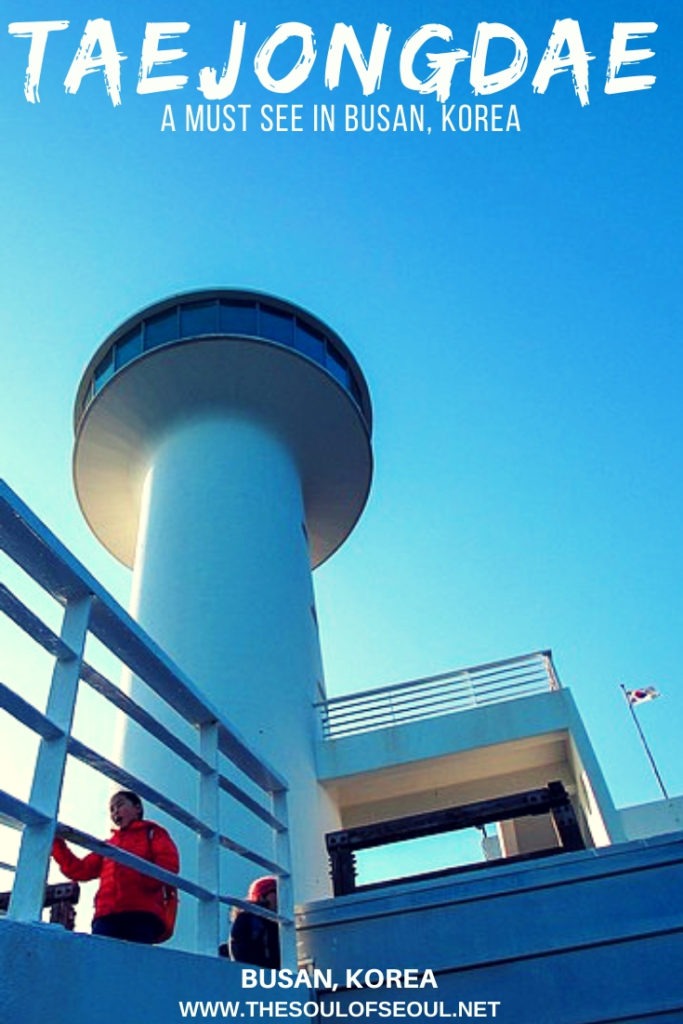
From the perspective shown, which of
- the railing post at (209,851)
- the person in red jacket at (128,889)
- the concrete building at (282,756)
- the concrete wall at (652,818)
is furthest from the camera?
the concrete wall at (652,818)

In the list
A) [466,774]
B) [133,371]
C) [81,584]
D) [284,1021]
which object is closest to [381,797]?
[466,774]

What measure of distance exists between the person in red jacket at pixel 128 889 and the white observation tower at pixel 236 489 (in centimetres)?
458

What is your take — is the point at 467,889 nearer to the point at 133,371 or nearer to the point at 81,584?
the point at 81,584

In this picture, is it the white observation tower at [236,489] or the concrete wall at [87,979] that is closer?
the concrete wall at [87,979]

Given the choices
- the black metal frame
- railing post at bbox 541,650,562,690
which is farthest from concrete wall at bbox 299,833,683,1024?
railing post at bbox 541,650,562,690

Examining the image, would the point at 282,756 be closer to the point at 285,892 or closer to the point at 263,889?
the point at 263,889

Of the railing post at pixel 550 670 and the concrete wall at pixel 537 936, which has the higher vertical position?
the railing post at pixel 550 670

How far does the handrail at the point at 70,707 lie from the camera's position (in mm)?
1949

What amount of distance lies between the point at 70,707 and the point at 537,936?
3.11 metres

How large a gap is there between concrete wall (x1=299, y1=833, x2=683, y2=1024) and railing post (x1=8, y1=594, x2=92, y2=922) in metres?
2.73

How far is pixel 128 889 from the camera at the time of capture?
324 centimetres

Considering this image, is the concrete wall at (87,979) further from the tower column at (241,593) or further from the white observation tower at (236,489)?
the white observation tower at (236,489)

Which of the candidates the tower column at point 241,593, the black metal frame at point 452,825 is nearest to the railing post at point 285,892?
the black metal frame at point 452,825

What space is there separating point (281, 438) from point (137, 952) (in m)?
10.7
